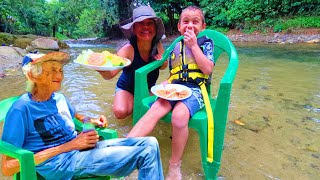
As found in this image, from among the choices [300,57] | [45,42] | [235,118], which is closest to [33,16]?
[45,42]

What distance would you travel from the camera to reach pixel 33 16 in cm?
2406

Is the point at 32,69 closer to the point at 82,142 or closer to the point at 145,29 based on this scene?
the point at 82,142

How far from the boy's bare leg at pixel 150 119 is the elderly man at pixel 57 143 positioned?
555mm

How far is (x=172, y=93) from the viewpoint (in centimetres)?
229

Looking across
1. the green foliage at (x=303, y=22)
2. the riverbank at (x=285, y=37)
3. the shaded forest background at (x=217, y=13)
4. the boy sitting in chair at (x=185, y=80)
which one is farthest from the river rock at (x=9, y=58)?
the green foliage at (x=303, y=22)

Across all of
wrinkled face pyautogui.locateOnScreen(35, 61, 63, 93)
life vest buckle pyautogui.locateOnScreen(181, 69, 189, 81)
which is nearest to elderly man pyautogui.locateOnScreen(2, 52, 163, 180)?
wrinkled face pyautogui.locateOnScreen(35, 61, 63, 93)

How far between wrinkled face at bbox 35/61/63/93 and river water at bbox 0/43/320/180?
38.0 inches

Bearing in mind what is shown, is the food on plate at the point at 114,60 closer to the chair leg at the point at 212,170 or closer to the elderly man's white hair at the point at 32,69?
the elderly man's white hair at the point at 32,69

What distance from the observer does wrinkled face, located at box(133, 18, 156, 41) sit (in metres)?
2.70

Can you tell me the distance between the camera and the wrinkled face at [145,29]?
270 centimetres

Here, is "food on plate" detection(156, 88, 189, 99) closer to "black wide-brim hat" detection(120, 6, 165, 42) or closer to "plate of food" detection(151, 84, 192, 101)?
"plate of food" detection(151, 84, 192, 101)

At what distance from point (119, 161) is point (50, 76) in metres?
0.57

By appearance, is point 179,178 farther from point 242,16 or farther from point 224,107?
point 242,16

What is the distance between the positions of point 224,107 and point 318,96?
2.49m
